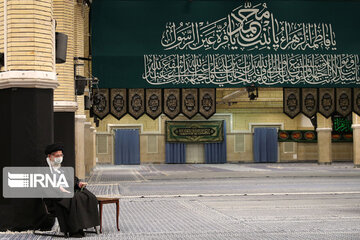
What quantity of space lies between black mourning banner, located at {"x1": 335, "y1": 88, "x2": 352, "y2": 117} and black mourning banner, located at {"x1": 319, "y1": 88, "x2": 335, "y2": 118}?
0.46ft

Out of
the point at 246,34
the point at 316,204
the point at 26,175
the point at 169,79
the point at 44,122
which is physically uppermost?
the point at 246,34

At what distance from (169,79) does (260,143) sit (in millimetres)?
15511

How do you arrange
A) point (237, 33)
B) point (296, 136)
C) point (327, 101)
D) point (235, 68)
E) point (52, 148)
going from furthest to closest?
point (296, 136) → point (327, 101) → point (235, 68) → point (237, 33) → point (52, 148)

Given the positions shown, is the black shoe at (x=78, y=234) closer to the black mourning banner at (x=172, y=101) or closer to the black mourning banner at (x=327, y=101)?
the black mourning banner at (x=172, y=101)

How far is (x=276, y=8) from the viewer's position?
15258mm

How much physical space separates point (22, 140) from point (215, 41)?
927 cm

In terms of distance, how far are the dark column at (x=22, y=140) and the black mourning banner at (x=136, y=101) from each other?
983 cm

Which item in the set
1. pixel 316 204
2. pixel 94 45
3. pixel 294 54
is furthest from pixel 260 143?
pixel 316 204

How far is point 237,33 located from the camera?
15.1 m

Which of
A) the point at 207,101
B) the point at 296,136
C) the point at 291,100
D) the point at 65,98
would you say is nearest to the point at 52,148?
the point at 65,98

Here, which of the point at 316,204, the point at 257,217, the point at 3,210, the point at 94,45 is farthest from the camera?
the point at 94,45

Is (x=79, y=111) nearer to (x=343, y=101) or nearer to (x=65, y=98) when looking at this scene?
(x=65, y=98)

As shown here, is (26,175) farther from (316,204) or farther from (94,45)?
(94,45)

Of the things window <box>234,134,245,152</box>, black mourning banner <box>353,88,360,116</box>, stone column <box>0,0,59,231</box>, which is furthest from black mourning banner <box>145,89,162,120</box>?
window <box>234,134,245,152</box>
